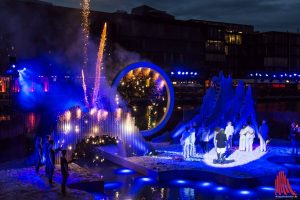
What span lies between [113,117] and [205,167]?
17.1ft

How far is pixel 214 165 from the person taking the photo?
1736cm

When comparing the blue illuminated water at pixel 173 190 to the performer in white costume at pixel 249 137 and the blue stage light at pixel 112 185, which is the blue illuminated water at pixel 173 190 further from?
the performer in white costume at pixel 249 137

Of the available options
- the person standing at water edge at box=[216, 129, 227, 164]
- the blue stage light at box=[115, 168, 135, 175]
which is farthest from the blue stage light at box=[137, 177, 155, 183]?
the person standing at water edge at box=[216, 129, 227, 164]

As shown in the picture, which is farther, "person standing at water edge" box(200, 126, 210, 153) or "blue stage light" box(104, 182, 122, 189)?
"person standing at water edge" box(200, 126, 210, 153)

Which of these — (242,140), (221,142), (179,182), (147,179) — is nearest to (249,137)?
(242,140)

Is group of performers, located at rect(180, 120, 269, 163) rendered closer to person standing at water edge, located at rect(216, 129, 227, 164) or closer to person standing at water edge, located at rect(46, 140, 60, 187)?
person standing at water edge, located at rect(216, 129, 227, 164)

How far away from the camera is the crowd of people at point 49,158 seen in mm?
13062

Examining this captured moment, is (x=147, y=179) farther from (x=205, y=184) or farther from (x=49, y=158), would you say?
(x=49, y=158)

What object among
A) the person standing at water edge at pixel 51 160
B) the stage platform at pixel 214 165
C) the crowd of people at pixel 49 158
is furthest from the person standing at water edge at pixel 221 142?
the person standing at water edge at pixel 51 160

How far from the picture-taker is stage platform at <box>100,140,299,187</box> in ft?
51.1

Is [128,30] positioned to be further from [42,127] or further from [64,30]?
[42,127]

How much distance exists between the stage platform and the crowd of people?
4.13 meters

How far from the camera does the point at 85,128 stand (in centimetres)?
1875

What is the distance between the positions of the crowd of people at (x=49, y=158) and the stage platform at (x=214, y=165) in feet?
13.5
